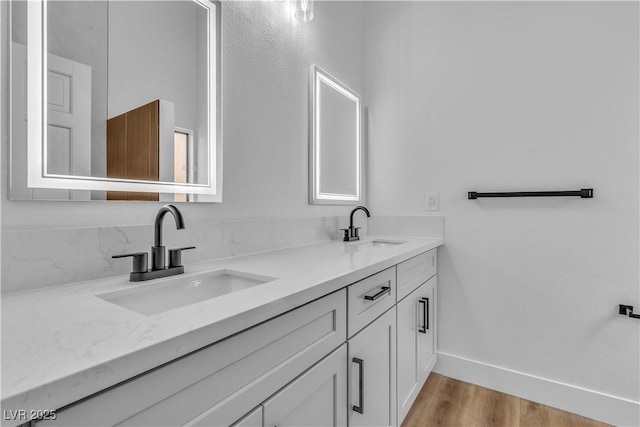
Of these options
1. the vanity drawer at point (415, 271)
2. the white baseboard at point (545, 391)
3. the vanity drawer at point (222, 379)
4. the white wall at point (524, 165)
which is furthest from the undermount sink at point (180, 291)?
the white baseboard at point (545, 391)

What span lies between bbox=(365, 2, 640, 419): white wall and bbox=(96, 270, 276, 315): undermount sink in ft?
4.50

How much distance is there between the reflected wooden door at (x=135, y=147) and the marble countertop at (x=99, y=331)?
0.95ft

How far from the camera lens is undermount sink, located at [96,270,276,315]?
2.53ft

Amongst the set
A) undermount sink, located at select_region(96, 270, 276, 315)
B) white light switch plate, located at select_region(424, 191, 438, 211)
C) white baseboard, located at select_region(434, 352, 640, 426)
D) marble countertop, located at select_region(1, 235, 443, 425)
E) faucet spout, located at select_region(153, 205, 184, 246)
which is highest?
white light switch plate, located at select_region(424, 191, 438, 211)

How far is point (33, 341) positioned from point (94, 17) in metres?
0.85

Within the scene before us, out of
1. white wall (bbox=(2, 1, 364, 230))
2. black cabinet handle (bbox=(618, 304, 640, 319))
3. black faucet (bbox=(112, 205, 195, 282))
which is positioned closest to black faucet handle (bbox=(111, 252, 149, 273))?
black faucet (bbox=(112, 205, 195, 282))

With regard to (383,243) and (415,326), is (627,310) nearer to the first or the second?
(415,326)

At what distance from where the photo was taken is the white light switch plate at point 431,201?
1949 mm

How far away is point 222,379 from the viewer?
55 centimetres

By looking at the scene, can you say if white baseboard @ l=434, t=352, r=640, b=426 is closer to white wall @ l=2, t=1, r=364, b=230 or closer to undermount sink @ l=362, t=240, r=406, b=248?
undermount sink @ l=362, t=240, r=406, b=248

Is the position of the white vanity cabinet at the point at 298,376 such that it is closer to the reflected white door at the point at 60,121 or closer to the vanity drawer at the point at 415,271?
the vanity drawer at the point at 415,271

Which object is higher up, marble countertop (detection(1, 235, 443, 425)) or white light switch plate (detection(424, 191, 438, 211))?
white light switch plate (detection(424, 191, 438, 211))

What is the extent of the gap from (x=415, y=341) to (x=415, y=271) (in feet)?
1.08

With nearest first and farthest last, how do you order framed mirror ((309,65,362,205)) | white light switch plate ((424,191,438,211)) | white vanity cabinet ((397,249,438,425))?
white vanity cabinet ((397,249,438,425))
framed mirror ((309,65,362,205))
white light switch plate ((424,191,438,211))
